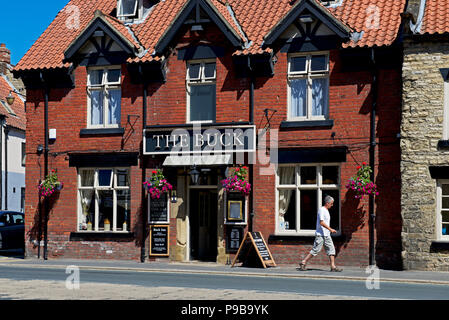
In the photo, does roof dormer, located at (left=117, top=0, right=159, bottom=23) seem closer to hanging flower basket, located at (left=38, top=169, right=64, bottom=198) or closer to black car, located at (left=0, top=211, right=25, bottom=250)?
hanging flower basket, located at (left=38, top=169, right=64, bottom=198)

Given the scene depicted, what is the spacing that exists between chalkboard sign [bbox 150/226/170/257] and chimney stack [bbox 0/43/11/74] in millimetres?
26829

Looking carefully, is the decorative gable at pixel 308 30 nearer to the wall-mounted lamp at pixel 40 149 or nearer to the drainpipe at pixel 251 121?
the drainpipe at pixel 251 121

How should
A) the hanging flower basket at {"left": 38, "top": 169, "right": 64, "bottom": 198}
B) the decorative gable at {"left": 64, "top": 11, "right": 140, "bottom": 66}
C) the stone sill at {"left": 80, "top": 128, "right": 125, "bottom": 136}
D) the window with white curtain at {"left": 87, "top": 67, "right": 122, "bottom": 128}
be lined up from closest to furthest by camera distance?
the decorative gable at {"left": 64, "top": 11, "right": 140, "bottom": 66} → the stone sill at {"left": 80, "top": 128, "right": 125, "bottom": 136} → the hanging flower basket at {"left": 38, "top": 169, "right": 64, "bottom": 198} → the window with white curtain at {"left": 87, "top": 67, "right": 122, "bottom": 128}

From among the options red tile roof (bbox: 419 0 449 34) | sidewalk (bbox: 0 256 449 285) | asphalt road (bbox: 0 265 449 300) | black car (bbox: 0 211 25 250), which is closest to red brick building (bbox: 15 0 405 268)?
sidewalk (bbox: 0 256 449 285)

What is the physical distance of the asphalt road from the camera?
1494 centimetres

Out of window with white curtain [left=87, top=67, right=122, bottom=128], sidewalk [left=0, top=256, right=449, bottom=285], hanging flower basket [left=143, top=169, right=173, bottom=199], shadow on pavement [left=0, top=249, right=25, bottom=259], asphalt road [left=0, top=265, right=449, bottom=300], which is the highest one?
window with white curtain [left=87, top=67, right=122, bottom=128]

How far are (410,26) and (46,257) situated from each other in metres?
13.7

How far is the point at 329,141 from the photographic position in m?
22.4

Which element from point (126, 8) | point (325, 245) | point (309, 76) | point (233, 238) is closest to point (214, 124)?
point (309, 76)

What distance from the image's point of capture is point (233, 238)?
23234 millimetres

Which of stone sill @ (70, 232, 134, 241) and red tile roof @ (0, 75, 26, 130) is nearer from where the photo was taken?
stone sill @ (70, 232, 134, 241)

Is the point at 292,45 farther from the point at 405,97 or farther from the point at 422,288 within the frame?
the point at 422,288

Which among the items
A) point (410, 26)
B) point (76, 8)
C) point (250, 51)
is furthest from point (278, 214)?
point (76, 8)

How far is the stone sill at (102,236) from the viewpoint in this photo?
80.4 ft
